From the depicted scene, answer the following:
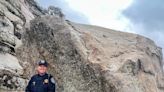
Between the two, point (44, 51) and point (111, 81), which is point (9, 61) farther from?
point (111, 81)

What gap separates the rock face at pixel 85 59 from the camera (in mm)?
18844

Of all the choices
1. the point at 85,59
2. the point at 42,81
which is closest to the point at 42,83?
the point at 42,81

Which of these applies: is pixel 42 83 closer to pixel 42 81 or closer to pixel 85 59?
pixel 42 81

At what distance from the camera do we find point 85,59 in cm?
1928

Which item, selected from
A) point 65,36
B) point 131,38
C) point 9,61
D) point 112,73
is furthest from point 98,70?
point 9,61

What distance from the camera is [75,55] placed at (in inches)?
767

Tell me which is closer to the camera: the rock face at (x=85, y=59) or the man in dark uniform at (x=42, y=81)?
the man in dark uniform at (x=42, y=81)

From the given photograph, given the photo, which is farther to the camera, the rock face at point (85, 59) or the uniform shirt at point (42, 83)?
the rock face at point (85, 59)

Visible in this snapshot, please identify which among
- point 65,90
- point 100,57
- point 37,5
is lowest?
point 65,90

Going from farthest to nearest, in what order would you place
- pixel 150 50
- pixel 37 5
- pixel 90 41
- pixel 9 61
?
pixel 37 5
pixel 9 61
pixel 150 50
pixel 90 41

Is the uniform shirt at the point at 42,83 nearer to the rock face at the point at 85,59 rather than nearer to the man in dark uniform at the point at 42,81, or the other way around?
the man in dark uniform at the point at 42,81

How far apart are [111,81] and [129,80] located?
76 centimetres

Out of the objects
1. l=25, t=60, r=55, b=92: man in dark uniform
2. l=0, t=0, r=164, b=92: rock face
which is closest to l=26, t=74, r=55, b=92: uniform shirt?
l=25, t=60, r=55, b=92: man in dark uniform

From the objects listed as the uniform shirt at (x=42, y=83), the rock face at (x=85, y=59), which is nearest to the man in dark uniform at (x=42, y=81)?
the uniform shirt at (x=42, y=83)
